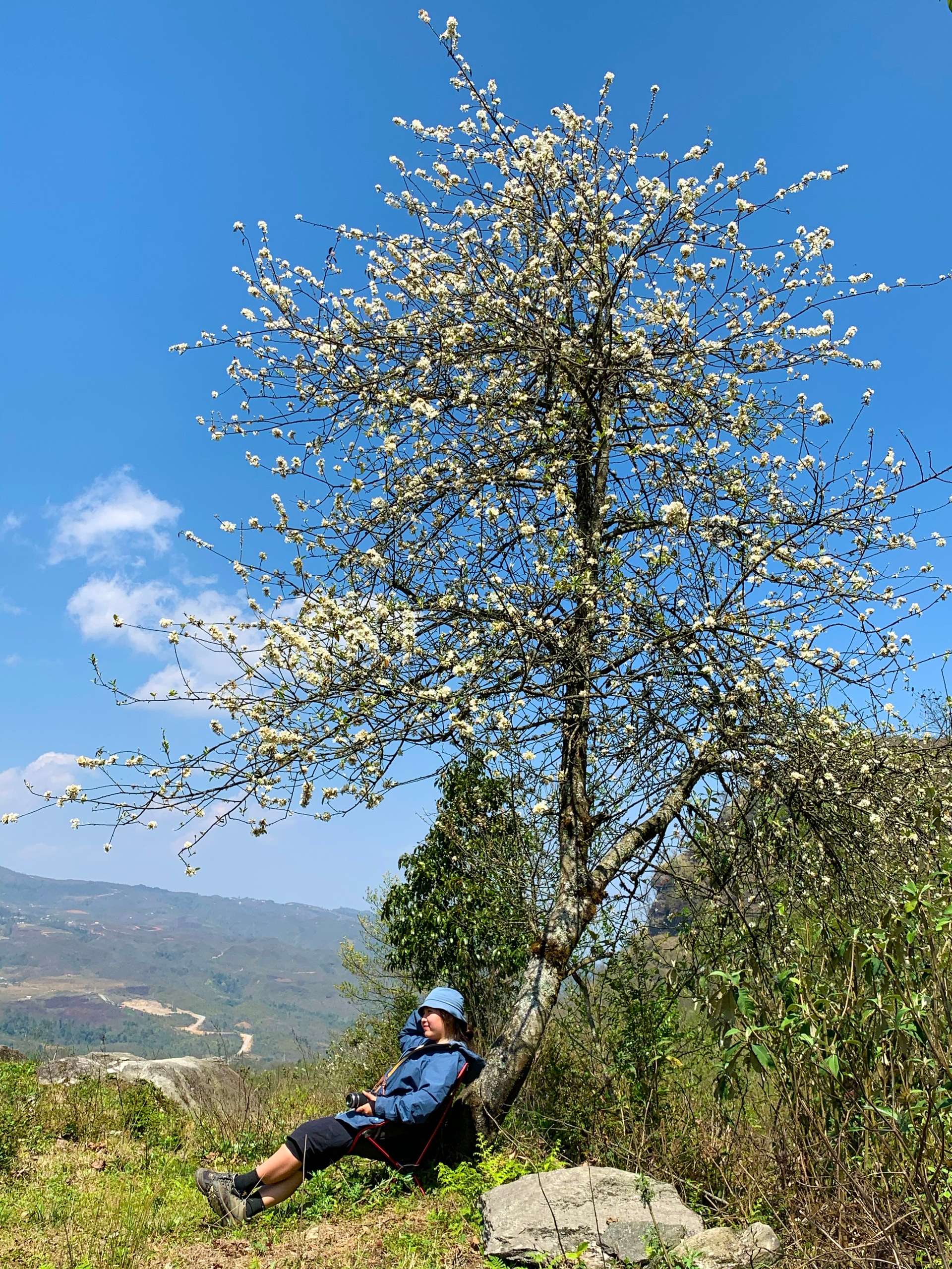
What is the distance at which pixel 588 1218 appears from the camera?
3910 mm

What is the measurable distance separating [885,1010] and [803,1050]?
0.37m

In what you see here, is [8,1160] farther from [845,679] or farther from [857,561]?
[857,561]

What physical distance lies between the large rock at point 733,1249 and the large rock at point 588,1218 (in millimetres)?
179

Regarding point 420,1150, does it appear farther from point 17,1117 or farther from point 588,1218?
point 17,1117

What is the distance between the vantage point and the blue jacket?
16.5 feet

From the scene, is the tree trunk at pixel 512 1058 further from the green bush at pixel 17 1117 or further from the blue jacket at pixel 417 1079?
the green bush at pixel 17 1117

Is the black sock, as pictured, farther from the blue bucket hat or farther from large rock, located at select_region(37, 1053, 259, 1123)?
large rock, located at select_region(37, 1053, 259, 1123)

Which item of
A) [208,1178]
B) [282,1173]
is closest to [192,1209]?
[208,1178]

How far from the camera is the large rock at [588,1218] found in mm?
3709

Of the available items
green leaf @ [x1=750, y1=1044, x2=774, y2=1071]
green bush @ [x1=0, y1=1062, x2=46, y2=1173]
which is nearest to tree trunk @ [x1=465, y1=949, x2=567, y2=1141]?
green leaf @ [x1=750, y1=1044, x2=774, y2=1071]

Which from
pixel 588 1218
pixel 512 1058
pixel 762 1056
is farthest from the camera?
pixel 512 1058

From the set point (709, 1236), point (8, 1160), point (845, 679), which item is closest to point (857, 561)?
point (845, 679)

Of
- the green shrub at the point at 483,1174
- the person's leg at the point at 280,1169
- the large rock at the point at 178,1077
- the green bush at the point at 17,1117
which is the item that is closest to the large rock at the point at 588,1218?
the green shrub at the point at 483,1174

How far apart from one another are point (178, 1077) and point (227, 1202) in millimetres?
5426
